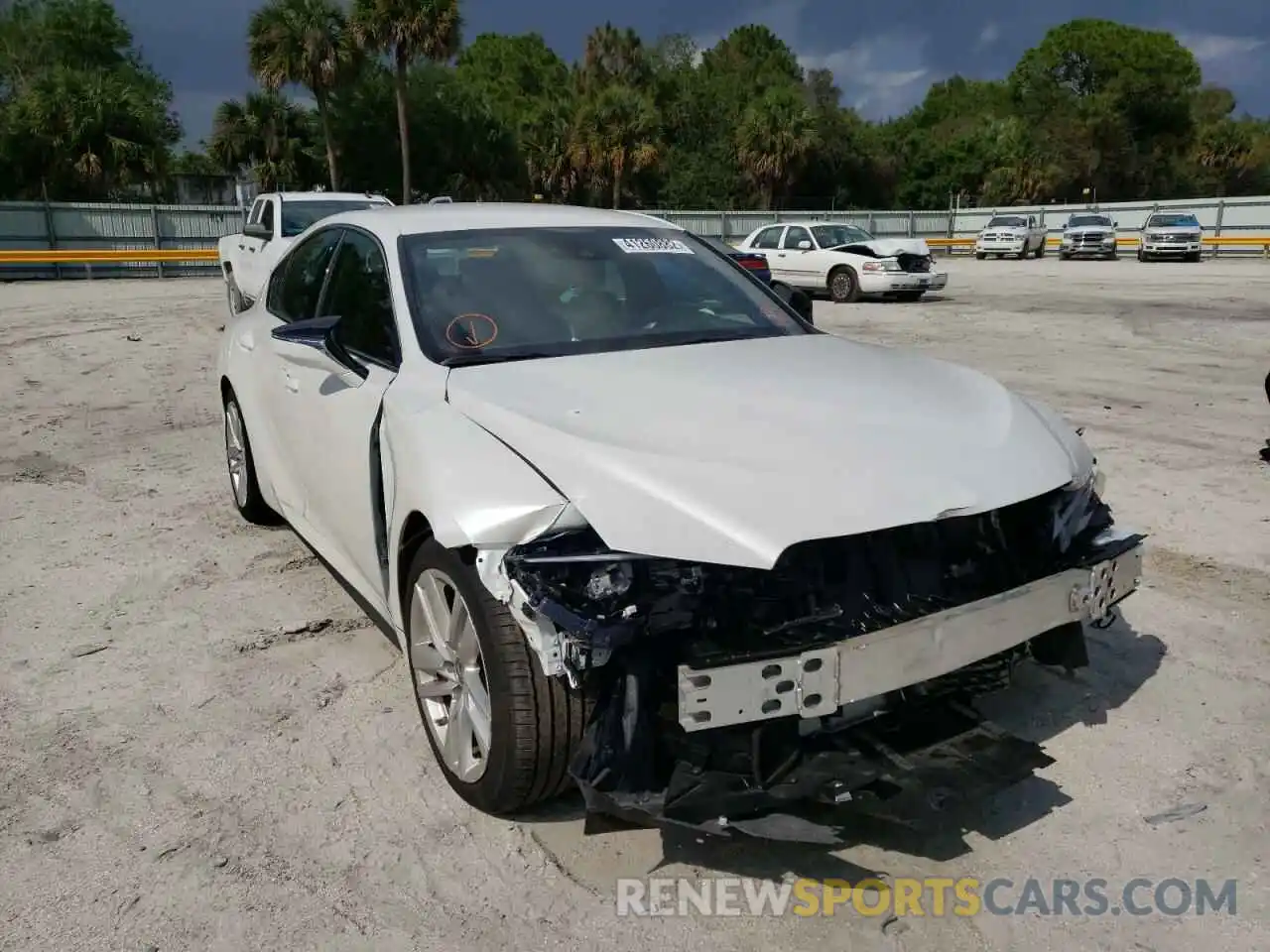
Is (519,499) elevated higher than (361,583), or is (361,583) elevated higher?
(519,499)

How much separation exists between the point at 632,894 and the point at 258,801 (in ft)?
3.82

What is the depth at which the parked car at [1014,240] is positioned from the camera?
118ft

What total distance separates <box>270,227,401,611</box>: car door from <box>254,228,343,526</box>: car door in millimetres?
49

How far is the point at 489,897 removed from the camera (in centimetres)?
259

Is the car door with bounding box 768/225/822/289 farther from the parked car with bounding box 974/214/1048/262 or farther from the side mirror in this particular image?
the parked car with bounding box 974/214/1048/262

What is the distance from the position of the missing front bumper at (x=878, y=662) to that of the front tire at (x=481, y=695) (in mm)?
406

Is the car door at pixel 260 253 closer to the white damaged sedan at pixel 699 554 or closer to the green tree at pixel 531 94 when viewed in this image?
the white damaged sedan at pixel 699 554

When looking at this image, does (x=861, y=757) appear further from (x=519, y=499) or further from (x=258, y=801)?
(x=258, y=801)

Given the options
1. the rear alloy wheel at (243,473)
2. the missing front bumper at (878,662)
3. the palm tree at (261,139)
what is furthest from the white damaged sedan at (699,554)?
the palm tree at (261,139)

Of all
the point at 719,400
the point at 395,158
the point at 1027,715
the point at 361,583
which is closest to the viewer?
the point at 719,400

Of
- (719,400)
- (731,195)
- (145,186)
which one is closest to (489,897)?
(719,400)

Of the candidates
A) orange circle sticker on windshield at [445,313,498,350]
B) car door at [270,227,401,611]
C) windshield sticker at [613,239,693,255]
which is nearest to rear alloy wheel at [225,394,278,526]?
car door at [270,227,401,611]

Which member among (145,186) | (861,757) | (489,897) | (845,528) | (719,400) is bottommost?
(489,897)

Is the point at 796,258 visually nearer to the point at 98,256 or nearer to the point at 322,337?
the point at 98,256
